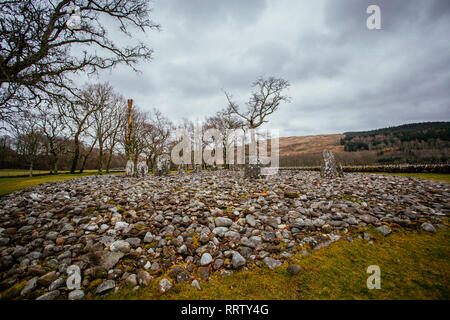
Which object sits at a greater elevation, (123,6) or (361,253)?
(123,6)

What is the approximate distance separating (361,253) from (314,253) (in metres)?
0.77

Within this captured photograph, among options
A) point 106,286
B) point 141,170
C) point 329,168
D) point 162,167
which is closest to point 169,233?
point 106,286

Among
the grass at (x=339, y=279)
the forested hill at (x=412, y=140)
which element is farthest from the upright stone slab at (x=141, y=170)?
the forested hill at (x=412, y=140)

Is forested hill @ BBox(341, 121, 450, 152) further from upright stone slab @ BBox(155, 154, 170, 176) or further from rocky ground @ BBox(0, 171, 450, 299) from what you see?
upright stone slab @ BBox(155, 154, 170, 176)

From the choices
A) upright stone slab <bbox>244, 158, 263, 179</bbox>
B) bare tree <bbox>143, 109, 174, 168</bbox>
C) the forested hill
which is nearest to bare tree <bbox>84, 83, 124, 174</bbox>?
bare tree <bbox>143, 109, 174, 168</bbox>

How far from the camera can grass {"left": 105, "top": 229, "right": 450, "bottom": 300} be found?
6.59ft

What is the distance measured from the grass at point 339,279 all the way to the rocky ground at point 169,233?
6.5 inches

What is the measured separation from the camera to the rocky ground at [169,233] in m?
2.45

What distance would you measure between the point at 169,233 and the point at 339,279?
2.99 m

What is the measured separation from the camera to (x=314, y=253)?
2.82m

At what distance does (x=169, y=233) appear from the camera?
3480 millimetres

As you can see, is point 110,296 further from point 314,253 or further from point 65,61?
point 65,61

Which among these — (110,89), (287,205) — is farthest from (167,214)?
(110,89)
